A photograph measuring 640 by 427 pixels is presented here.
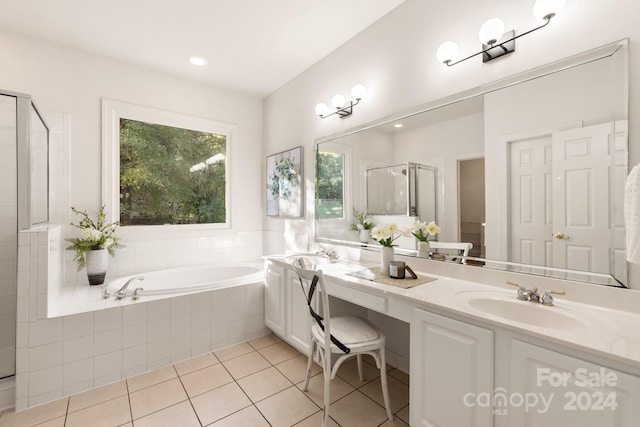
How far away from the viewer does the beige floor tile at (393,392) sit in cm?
179

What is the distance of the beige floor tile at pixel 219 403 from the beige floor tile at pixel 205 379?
6 centimetres

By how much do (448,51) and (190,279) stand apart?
3191 millimetres

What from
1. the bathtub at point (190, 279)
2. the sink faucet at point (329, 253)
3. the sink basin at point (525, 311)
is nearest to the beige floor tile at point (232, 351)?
the bathtub at point (190, 279)

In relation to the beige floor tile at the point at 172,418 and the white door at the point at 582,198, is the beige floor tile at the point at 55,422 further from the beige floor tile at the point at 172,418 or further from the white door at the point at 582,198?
the white door at the point at 582,198

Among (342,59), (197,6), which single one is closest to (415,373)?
(342,59)

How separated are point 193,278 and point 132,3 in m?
2.54

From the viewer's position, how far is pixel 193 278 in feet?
10.4

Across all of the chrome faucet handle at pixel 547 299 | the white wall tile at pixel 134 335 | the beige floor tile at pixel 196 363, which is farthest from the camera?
the beige floor tile at pixel 196 363

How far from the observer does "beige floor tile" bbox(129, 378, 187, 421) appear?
176 cm

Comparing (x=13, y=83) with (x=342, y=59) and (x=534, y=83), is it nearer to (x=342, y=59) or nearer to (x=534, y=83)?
(x=342, y=59)

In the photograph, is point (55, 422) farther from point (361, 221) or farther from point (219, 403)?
point (361, 221)

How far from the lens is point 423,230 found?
1927mm

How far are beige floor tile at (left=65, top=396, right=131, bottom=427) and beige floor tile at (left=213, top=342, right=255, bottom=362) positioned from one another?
2.33 ft

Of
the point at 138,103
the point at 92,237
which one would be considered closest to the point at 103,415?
the point at 92,237
